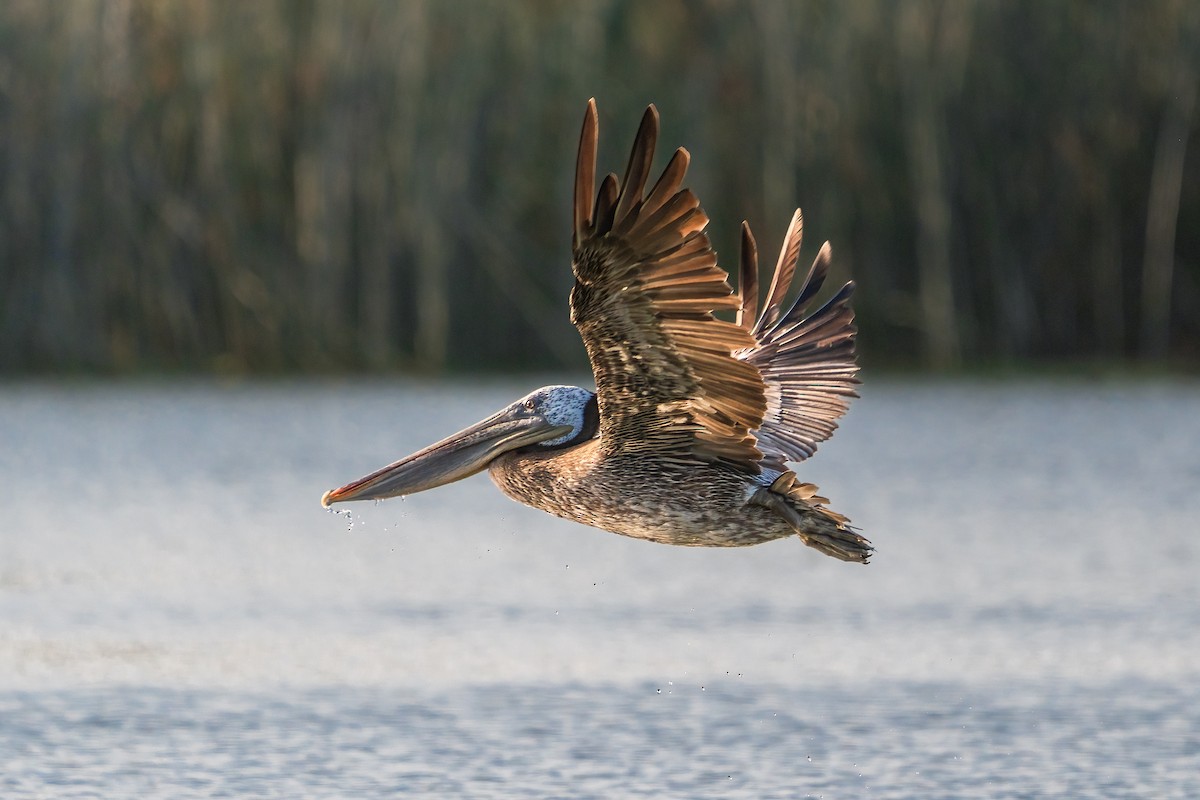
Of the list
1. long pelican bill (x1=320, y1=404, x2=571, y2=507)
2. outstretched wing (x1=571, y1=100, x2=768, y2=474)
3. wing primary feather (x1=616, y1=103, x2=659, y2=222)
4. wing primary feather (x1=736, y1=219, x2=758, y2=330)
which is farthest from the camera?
wing primary feather (x1=736, y1=219, x2=758, y2=330)

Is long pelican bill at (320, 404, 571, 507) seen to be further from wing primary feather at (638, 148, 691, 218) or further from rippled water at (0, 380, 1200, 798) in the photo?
rippled water at (0, 380, 1200, 798)

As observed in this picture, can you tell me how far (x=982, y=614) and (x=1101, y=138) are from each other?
10.6 metres

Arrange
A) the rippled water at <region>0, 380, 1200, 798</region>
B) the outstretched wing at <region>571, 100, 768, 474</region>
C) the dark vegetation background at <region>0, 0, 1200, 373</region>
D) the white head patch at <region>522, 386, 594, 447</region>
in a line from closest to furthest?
the outstretched wing at <region>571, 100, 768, 474</region>
the white head patch at <region>522, 386, 594, 447</region>
the rippled water at <region>0, 380, 1200, 798</region>
the dark vegetation background at <region>0, 0, 1200, 373</region>

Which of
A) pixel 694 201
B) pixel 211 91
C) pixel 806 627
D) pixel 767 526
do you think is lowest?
pixel 806 627

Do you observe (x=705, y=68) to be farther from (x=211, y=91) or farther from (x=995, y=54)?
(x=211, y=91)

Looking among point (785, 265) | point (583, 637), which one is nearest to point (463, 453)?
point (785, 265)

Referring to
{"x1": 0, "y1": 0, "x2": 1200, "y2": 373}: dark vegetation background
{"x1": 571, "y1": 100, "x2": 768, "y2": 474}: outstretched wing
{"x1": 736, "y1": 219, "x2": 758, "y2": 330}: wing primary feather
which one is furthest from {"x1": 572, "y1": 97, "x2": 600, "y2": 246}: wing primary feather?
{"x1": 0, "y1": 0, "x2": 1200, "y2": 373}: dark vegetation background

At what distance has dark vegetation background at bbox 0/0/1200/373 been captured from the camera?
63.3ft

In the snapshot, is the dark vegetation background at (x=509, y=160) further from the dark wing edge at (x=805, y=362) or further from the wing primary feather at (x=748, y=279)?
the wing primary feather at (x=748, y=279)

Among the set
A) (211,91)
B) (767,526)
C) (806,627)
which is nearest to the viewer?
(767,526)

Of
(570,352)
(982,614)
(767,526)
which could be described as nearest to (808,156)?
(570,352)

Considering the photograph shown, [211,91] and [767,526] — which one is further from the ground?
Answer: [211,91]

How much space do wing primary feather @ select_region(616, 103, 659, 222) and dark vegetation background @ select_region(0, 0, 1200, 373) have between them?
14.5 m

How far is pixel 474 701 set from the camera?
8.53m
